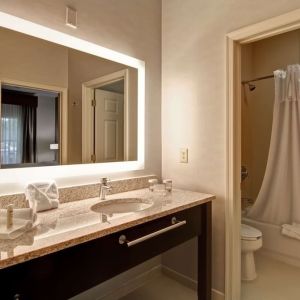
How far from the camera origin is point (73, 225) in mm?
1022

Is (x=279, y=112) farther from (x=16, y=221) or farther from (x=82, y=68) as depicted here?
(x=16, y=221)

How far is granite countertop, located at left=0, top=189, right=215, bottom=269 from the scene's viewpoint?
798mm

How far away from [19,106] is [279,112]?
2368 mm

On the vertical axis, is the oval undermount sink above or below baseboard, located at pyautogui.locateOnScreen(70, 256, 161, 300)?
above

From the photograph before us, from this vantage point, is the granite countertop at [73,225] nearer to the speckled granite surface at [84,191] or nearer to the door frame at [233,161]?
the speckled granite surface at [84,191]

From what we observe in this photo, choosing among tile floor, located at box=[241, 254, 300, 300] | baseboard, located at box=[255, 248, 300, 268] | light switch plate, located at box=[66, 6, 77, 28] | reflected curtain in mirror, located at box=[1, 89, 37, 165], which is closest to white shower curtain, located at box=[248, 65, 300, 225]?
baseboard, located at box=[255, 248, 300, 268]

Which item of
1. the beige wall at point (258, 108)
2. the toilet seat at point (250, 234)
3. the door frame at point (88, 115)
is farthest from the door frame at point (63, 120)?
the beige wall at point (258, 108)

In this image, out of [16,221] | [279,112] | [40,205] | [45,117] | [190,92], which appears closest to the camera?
[16,221]

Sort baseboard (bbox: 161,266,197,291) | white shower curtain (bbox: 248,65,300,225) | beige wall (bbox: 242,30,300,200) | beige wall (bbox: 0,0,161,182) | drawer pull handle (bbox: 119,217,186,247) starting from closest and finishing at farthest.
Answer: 1. drawer pull handle (bbox: 119,217,186,247)
2. beige wall (bbox: 0,0,161,182)
3. baseboard (bbox: 161,266,197,291)
4. white shower curtain (bbox: 248,65,300,225)
5. beige wall (bbox: 242,30,300,200)

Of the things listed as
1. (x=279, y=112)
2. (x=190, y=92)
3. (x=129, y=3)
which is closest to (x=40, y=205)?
(x=190, y=92)

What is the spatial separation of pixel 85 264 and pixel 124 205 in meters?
0.58

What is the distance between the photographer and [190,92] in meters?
1.84

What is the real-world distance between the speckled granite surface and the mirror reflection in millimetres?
167

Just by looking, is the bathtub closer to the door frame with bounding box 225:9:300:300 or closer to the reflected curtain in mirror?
the door frame with bounding box 225:9:300:300
